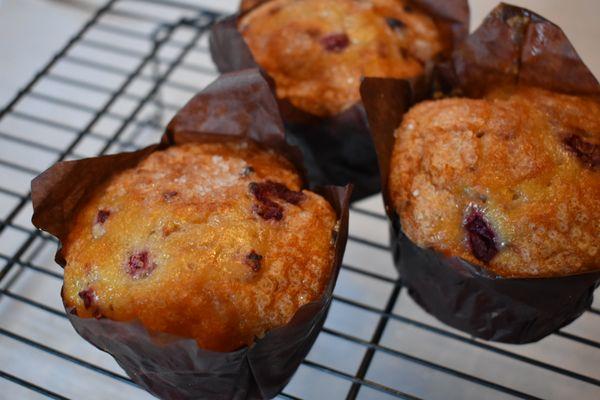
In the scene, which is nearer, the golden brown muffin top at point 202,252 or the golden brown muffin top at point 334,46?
the golden brown muffin top at point 202,252

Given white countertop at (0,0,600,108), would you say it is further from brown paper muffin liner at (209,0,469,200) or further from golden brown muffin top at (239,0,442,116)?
golden brown muffin top at (239,0,442,116)

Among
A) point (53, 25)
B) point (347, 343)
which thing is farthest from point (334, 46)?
point (53, 25)

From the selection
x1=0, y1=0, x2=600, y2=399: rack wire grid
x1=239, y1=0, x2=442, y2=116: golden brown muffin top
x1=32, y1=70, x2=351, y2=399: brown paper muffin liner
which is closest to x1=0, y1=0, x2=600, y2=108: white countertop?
x1=0, y1=0, x2=600, y2=399: rack wire grid

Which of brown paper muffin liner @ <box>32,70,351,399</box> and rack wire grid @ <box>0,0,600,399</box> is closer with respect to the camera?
brown paper muffin liner @ <box>32,70,351,399</box>

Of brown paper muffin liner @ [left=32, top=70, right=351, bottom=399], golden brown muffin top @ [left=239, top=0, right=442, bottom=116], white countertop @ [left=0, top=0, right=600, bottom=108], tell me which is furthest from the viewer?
white countertop @ [left=0, top=0, right=600, bottom=108]

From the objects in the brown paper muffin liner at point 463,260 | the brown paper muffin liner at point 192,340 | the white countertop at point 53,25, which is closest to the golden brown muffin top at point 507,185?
the brown paper muffin liner at point 463,260

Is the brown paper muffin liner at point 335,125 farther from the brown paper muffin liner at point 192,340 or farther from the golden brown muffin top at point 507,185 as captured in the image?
the golden brown muffin top at point 507,185

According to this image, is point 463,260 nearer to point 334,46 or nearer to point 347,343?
point 347,343

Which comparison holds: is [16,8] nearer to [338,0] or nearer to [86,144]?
[86,144]
